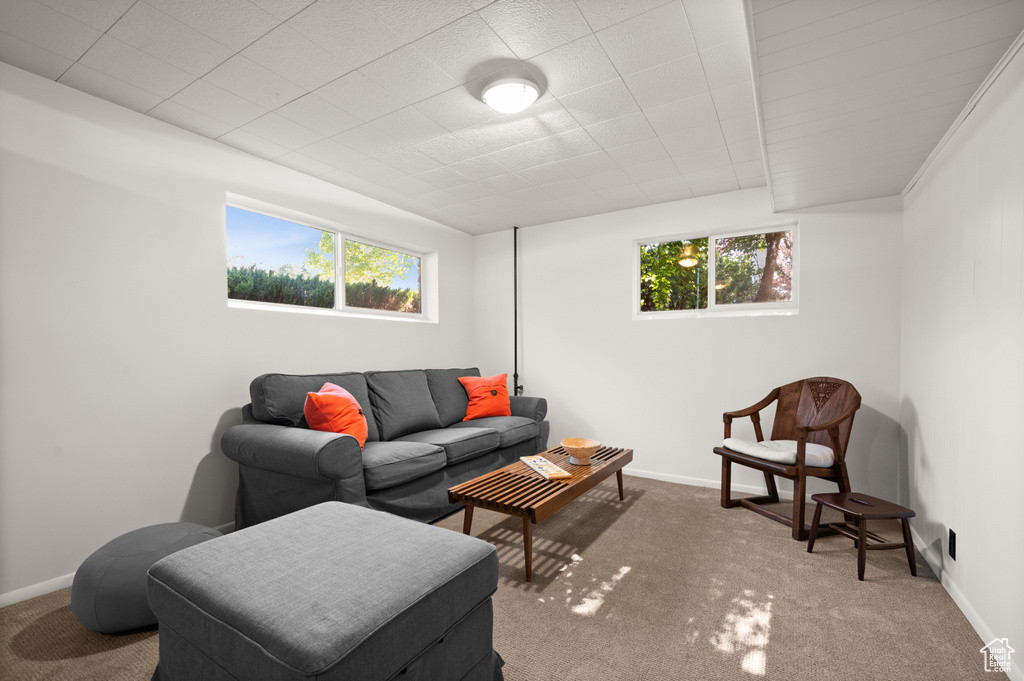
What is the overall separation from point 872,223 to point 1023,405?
7.60ft

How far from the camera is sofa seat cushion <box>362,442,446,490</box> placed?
272 centimetres

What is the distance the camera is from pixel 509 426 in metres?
3.90

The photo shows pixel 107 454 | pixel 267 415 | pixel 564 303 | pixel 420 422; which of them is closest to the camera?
pixel 107 454

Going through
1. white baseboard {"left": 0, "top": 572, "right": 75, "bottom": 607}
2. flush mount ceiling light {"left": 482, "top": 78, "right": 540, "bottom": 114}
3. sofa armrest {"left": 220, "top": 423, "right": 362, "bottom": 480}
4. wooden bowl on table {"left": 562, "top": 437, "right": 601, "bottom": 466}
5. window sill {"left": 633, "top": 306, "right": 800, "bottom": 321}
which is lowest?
white baseboard {"left": 0, "top": 572, "right": 75, "bottom": 607}

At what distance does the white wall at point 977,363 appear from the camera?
1.68 m

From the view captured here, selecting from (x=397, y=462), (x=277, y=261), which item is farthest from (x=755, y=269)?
(x=277, y=261)

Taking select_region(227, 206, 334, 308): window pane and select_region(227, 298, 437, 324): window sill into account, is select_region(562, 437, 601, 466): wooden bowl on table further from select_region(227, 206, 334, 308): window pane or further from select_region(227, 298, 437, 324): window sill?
select_region(227, 206, 334, 308): window pane

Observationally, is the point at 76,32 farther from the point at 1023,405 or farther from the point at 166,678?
the point at 1023,405

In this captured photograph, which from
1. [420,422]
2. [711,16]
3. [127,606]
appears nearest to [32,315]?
[127,606]

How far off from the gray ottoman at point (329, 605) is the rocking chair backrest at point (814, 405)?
279cm

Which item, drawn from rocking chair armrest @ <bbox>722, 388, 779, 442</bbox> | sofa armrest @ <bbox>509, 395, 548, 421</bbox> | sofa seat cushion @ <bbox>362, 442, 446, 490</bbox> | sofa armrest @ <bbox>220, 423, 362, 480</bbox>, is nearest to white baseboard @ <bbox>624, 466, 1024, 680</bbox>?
rocking chair armrest @ <bbox>722, 388, 779, 442</bbox>

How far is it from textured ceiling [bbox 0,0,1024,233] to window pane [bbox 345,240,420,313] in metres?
0.97

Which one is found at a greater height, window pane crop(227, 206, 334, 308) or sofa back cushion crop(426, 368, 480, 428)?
window pane crop(227, 206, 334, 308)

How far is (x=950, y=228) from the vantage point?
7.75 ft
